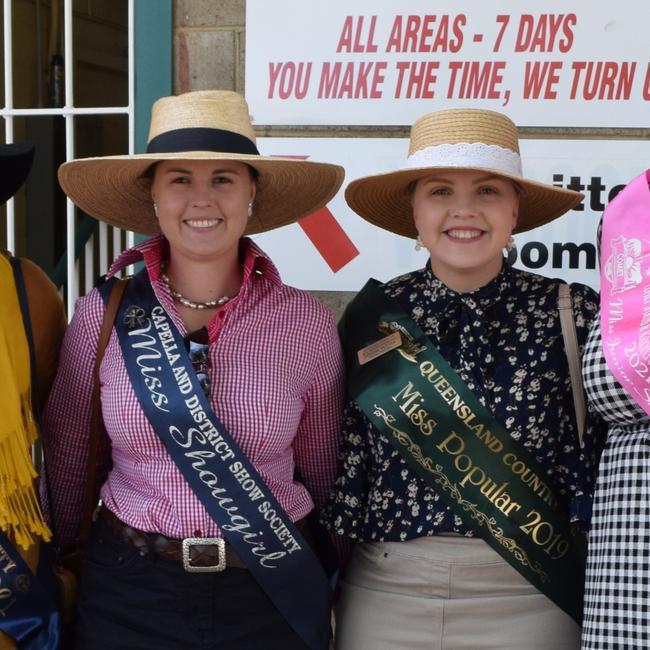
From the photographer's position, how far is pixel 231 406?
92.3 inches

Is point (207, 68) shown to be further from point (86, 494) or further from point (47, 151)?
point (47, 151)

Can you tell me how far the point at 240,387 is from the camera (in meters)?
2.36

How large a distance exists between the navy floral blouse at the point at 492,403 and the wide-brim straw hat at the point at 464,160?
25 cm

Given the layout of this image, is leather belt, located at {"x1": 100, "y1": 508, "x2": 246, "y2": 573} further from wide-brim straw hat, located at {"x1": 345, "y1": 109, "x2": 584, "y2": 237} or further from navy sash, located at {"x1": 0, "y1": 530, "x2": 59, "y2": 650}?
wide-brim straw hat, located at {"x1": 345, "y1": 109, "x2": 584, "y2": 237}

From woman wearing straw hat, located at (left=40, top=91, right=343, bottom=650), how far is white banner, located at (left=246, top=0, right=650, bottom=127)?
1.13 meters

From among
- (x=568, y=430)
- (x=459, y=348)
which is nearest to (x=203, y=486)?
(x=459, y=348)

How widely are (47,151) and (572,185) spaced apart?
349cm

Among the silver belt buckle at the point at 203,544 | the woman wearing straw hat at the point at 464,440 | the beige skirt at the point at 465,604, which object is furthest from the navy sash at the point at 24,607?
the beige skirt at the point at 465,604

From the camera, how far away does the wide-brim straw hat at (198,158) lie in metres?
2.47

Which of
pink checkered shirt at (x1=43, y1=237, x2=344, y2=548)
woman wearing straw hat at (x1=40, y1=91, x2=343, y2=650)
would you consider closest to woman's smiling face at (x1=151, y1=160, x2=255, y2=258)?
woman wearing straw hat at (x1=40, y1=91, x2=343, y2=650)

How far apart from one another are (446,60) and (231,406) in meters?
1.89

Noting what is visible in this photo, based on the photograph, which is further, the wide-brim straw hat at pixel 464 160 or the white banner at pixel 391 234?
the white banner at pixel 391 234

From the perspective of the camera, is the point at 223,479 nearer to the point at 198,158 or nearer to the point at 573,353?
the point at 198,158

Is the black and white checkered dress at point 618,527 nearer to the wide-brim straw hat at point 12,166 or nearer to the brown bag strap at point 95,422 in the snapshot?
the brown bag strap at point 95,422
